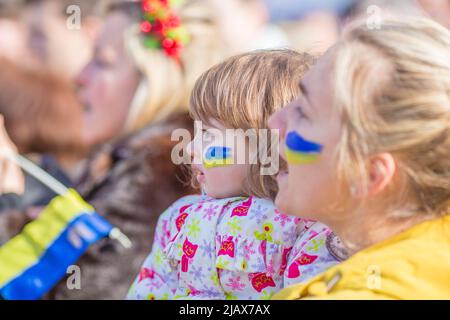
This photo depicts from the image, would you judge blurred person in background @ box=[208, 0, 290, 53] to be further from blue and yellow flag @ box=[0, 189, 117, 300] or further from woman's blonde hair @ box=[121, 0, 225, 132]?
blue and yellow flag @ box=[0, 189, 117, 300]

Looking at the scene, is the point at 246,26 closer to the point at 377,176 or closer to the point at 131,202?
the point at 131,202

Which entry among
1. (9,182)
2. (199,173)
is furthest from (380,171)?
(9,182)

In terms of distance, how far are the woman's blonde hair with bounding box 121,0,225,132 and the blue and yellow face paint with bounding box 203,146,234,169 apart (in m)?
1.41

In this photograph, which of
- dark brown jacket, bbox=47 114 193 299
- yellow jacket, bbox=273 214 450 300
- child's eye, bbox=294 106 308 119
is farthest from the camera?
dark brown jacket, bbox=47 114 193 299

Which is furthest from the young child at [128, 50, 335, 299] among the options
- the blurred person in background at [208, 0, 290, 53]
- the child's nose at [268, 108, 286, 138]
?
the blurred person in background at [208, 0, 290, 53]

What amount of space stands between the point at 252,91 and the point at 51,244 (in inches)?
54.2

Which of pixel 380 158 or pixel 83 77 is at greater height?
pixel 380 158

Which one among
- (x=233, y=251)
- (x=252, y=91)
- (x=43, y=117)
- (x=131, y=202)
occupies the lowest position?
(x=131, y=202)

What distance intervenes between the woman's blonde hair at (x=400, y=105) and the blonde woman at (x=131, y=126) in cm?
169

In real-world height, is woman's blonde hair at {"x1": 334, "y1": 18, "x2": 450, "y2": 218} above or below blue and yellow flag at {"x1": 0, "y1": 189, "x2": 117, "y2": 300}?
above

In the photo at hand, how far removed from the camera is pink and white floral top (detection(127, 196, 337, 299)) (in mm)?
1739

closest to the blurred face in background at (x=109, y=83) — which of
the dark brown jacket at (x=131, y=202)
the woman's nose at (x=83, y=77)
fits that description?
the woman's nose at (x=83, y=77)

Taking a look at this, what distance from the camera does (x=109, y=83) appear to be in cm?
345

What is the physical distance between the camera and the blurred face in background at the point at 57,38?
367cm
